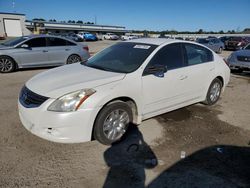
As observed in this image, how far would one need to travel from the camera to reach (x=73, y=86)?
3439 mm

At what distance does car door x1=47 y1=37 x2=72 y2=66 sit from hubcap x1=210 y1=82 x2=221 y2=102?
6.74 m

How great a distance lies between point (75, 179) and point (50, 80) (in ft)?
5.47

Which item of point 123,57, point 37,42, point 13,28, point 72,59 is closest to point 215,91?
point 123,57

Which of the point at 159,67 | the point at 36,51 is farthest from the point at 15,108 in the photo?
the point at 36,51

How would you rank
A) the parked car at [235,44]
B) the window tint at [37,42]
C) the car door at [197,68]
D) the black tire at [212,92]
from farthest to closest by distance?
the parked car at [235,44], the window tint at [37,42], the black tire at [212,92], the car door at [197,68]

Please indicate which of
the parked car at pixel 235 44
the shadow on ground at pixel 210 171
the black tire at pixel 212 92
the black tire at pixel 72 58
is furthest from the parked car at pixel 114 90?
the parked car at pixel 235 44

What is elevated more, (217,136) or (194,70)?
(194,70)

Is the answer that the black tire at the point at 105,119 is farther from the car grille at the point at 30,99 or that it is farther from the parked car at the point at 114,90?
the car grille at the point at 30,99

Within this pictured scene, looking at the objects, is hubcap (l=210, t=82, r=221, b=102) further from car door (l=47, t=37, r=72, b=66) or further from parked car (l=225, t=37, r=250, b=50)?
parked car (l=225, t=37, r=250, b=50)

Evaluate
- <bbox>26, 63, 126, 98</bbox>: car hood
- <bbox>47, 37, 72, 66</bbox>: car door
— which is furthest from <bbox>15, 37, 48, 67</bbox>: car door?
<bbox>26, 63, 126, 98</bbox>: car hood

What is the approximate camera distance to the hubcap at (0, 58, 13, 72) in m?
8.93

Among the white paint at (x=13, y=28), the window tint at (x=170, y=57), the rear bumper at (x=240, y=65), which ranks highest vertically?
the window tint at (x=170, y=57)

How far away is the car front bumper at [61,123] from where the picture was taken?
324 centimetres

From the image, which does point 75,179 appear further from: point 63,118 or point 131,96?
point 131,96
